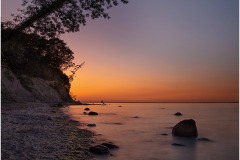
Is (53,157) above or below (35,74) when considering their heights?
below

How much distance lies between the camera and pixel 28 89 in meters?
75.8

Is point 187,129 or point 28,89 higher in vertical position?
point 28,89

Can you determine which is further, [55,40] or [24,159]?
[55,40]

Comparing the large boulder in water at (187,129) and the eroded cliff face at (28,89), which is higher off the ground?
the eroded cliff face at (28,89)

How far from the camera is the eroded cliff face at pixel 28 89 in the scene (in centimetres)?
5786

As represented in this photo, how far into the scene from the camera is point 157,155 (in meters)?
13.8

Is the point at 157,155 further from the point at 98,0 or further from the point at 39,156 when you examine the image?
the point at 98,0

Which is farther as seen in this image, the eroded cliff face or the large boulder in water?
the eroded cliff face

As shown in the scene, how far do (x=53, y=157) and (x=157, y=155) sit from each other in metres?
5.48

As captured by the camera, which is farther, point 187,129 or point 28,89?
point 28,89

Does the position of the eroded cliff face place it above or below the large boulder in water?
above

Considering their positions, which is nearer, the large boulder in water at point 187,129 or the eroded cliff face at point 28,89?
the large boulder in water at point 187,129

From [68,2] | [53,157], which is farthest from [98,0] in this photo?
[53,157]

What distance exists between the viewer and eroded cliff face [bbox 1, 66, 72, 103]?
57.9 m
